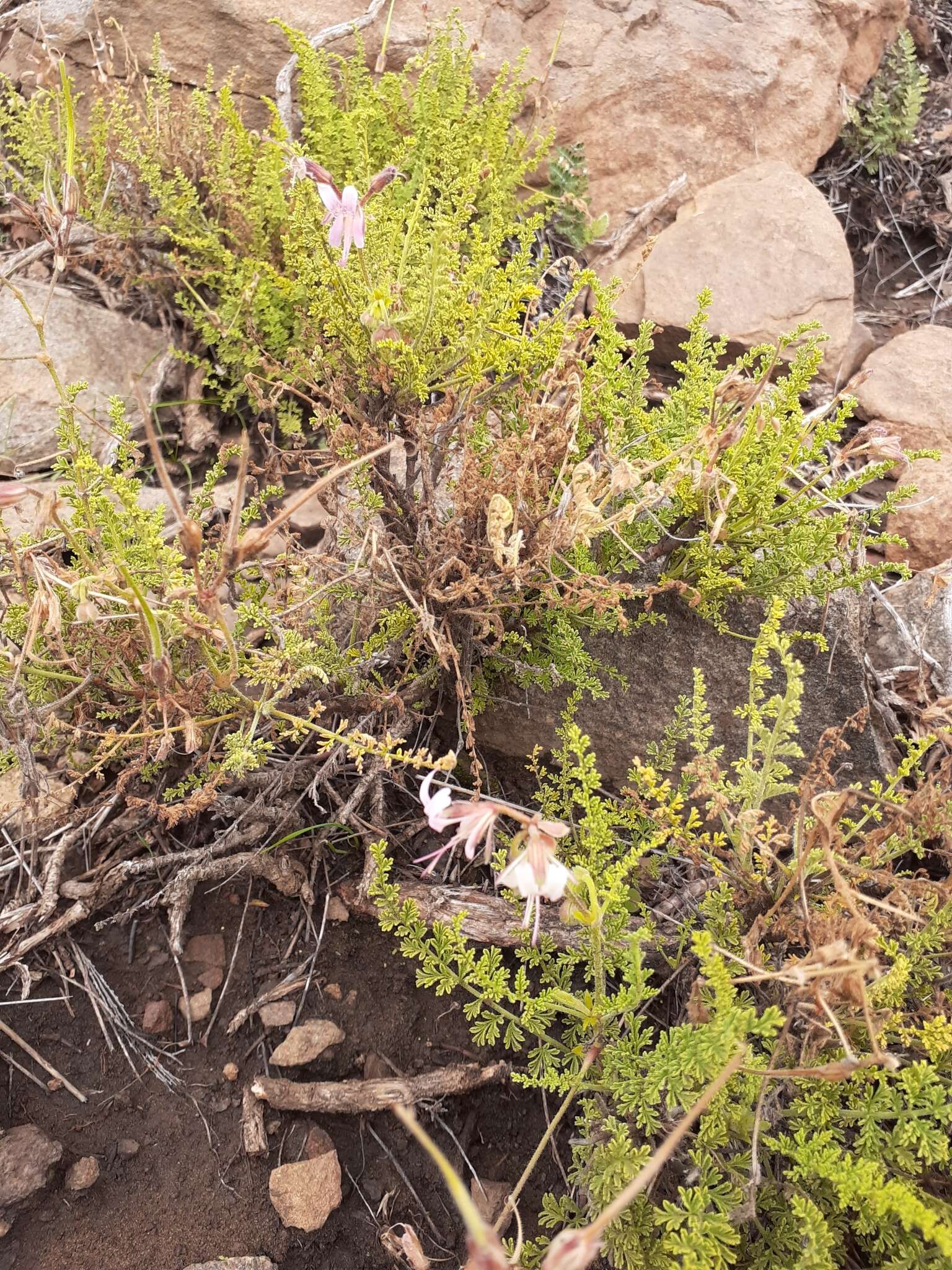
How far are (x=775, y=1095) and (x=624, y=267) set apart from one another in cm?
273

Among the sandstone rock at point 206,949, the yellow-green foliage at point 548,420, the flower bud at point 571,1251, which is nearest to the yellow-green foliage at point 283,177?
the yellow-green foliage at point 548,420

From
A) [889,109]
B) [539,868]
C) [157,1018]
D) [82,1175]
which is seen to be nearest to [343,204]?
[539,868]

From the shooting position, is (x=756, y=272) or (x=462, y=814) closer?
(x=462, y=814)

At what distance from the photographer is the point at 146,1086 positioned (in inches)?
74.8

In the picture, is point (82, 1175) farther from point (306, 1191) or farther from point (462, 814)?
point (462, 814)

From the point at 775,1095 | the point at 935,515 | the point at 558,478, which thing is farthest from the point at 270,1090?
the point at 935,515

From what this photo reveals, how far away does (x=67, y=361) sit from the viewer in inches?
117

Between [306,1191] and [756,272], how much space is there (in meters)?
3.00

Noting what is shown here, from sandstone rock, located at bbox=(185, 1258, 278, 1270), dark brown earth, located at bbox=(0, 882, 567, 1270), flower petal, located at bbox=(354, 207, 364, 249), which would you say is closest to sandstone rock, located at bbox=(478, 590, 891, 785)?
dark brown earth, located at bbox=(0, 882, 567, 1270)

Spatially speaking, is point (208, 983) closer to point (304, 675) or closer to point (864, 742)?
point (304, 675)

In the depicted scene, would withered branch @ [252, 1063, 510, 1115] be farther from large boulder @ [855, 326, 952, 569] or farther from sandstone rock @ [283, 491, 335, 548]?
large boulder @ [855, 326, 952, 569]

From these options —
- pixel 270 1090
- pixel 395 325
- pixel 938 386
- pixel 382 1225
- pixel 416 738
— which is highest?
pixel 395 325

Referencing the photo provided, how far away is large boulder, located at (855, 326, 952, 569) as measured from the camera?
277 cm

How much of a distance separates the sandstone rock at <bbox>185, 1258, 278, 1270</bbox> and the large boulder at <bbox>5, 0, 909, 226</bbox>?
3085 millimetres
